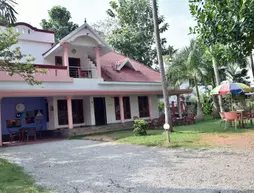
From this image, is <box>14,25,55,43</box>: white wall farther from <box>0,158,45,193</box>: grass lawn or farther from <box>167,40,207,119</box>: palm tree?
<box>0,158,45,193</box>: grass lawn

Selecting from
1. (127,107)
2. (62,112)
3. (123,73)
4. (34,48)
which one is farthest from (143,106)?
(34,48)

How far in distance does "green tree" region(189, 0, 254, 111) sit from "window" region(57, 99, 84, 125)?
13.0 meters

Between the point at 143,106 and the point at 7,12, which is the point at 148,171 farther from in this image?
the point at 143,106

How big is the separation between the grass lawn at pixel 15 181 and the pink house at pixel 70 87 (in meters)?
7.11

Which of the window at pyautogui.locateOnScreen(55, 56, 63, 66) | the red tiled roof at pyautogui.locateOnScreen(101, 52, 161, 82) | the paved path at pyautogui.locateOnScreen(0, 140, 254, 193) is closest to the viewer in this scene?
the paved path at pyautogui.locateOnScreen(0, 140, 254, 193)

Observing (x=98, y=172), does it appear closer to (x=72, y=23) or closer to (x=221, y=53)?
(x=221, y=53)

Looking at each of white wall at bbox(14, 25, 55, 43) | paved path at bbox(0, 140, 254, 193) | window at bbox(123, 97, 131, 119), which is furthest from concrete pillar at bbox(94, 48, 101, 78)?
paved path at bbox(0, 140, 254, 193)

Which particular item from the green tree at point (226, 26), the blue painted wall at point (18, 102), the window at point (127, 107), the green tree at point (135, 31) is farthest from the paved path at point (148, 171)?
the green tree at point (135, 31)

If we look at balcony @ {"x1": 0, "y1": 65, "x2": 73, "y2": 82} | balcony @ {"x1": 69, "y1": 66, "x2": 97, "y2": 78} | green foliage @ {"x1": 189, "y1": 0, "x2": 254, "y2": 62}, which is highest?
balcony @ {"x1": 69, "y1": 66, "x2": 97, "y2": 78}

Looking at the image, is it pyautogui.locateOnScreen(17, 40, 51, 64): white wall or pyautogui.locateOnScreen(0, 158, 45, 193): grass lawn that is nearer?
pyautogui.locateOnScreen(0, 158, 45, 193): grass lawn

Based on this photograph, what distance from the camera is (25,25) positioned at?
16.7 metres

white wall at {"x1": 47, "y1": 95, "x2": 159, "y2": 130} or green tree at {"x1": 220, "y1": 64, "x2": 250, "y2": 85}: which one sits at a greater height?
green tree at {"x1": 220, "y1": 64, "x2": 250, "y2": 85}

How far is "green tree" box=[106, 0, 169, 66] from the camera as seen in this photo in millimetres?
28422

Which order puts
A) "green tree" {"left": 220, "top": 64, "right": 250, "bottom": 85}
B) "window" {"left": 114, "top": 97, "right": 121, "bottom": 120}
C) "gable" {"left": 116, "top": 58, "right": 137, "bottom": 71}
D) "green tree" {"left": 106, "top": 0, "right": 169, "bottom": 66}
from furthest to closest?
1. "green tree" {"left": 106, "top": 0, "right": 169, "bottom": 66}
2. "green tree" {"left": 220, "top": 64, "right": 250, "bottom": 85}
3. "gable" {"left": 116, "top": 58, "right": 137, "bottom": 71}
4. "window" {"left": 114, "top": 97, "right": 121, "bottom": 120}
